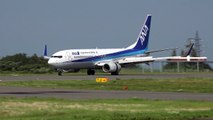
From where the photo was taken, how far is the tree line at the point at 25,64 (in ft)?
304

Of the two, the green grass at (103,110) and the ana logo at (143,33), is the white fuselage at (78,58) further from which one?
the green grass at (103,110)

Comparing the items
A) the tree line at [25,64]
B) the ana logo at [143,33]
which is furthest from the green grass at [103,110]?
the tree line at [25,64]

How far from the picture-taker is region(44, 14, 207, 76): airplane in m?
73.2

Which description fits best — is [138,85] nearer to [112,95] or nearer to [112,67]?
[112,95]

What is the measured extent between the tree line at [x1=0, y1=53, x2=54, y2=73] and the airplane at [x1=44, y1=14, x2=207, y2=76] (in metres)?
16.7

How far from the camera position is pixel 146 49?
3036 inches

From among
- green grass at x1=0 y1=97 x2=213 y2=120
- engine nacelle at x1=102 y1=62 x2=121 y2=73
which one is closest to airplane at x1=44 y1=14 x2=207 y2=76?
engine nacelle at x1=102 y1=62 x2=121 y2=73

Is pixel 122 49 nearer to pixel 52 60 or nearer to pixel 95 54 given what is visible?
pixel 95 54

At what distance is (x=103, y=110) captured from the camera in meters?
21.1

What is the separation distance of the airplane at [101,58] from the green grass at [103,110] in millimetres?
48276

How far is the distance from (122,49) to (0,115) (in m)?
56.8

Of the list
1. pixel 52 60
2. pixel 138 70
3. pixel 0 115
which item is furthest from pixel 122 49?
pixel 0 115

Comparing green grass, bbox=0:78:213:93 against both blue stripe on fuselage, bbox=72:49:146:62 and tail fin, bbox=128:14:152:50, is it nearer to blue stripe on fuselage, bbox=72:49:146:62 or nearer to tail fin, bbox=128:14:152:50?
blue stripe on fuselage, bbox=72:49:146:62

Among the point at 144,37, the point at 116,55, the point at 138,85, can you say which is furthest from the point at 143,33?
the point at 138,85
